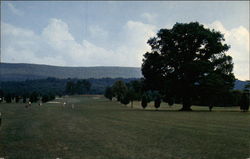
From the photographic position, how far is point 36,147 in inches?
496

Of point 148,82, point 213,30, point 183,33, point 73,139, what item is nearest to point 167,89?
point 148,82

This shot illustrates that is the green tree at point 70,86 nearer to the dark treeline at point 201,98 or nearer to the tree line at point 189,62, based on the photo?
the dark treeline at point 201,98

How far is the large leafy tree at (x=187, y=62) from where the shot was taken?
4850 centimetres

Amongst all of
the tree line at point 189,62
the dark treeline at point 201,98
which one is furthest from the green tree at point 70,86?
the tree line at point 189,62

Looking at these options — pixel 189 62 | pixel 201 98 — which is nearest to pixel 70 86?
pixel 201 98

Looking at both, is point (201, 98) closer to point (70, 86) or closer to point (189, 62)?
point (189, 62)

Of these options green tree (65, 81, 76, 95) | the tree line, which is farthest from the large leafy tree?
green tree (65, 81, 76, 95)

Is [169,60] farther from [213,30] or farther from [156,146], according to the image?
[156,146]

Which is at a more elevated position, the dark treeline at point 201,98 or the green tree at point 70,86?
the green tree at point 70,86

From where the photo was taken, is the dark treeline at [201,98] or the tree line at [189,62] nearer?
the tree line at [189,62]

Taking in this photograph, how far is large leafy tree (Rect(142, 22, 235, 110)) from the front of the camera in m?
48.5

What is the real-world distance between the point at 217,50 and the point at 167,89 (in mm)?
11648

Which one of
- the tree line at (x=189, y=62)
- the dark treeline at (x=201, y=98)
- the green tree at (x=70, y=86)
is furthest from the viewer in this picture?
the green tree at (x=70, y=86)

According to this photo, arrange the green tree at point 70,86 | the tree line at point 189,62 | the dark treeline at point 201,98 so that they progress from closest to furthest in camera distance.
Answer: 1. the tree line at point 189,62
2. the dark treeline at point 201,98
3. the green tree at point 70,86
